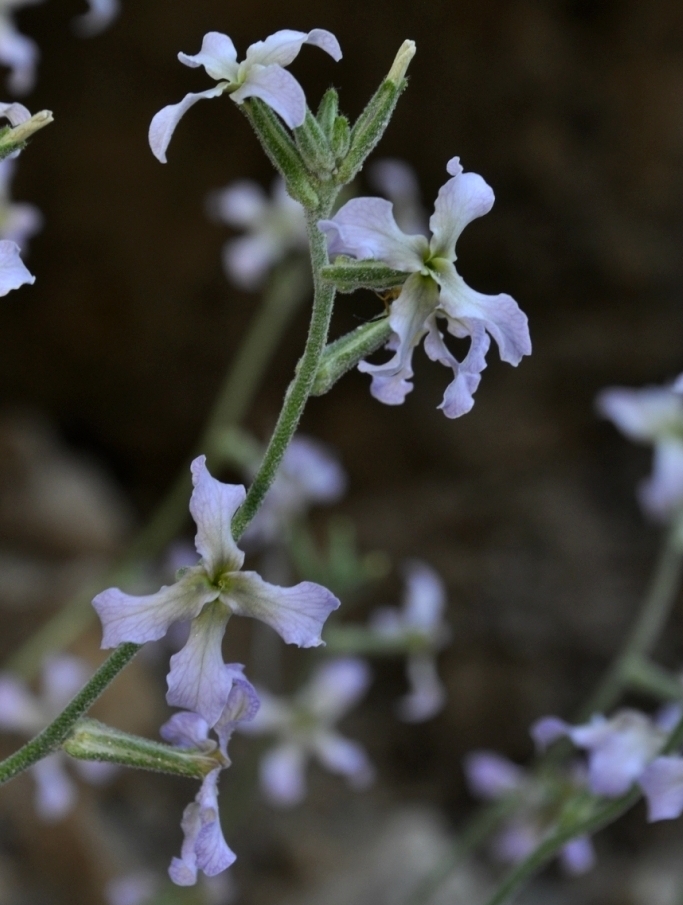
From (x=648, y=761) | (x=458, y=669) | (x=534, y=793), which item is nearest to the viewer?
(x=648, y=761)

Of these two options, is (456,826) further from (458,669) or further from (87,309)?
(87,309)

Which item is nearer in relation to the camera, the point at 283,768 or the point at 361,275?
the point at 361,275

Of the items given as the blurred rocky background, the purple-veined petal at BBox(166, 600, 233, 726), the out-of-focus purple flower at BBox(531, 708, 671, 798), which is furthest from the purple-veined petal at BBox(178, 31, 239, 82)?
the blurred rocky background

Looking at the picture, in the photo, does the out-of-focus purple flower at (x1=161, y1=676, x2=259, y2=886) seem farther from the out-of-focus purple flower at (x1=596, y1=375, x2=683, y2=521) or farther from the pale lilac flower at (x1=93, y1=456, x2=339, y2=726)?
the out-of-focus purple flower at (x1=596, y1=375, x2=683, y2=521)

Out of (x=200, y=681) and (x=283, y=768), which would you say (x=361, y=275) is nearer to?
(x=200, y=681)

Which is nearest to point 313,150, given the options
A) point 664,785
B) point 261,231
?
point 664,785

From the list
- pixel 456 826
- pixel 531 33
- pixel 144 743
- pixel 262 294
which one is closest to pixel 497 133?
pixel 531 33
